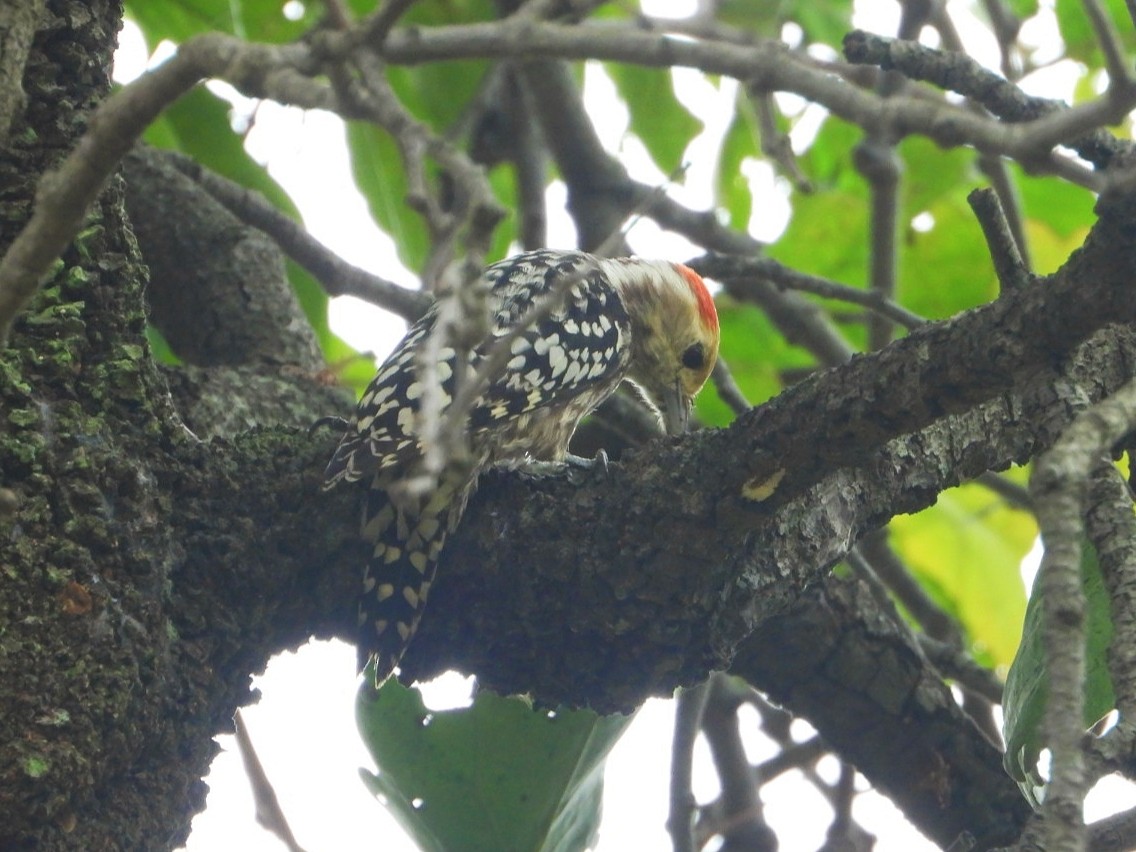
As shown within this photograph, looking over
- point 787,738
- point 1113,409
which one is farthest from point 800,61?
point 787,738

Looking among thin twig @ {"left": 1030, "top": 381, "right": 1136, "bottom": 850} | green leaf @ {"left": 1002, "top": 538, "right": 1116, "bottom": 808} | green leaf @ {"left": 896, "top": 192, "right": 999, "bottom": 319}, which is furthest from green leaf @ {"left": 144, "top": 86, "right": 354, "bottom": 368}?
thin twig @ {"left": 1030, "top": 381, "right": 1136, "bottom": 850}

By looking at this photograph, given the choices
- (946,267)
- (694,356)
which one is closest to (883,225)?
(946,267)

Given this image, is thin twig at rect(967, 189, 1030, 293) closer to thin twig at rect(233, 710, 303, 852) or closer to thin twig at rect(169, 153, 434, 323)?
thin twig at rect(233, 710, 303, 852)

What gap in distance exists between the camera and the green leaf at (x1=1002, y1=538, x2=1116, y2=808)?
2.62 meters

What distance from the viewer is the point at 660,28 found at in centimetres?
335

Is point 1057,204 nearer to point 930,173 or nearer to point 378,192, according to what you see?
point 930,173

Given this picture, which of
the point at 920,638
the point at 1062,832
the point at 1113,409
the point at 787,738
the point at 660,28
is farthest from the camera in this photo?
the point at 787,738

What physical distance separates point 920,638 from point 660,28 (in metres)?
1.84

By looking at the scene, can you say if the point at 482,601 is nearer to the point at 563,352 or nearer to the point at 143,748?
the point at 143,748

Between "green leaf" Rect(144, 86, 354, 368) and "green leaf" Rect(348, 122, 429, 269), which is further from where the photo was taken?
"green leaf" Rect(144, 86, 354, 368)

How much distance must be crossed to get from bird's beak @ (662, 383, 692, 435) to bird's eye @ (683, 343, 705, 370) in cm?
12

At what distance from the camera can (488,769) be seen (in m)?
3.14

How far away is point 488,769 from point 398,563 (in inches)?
20.9

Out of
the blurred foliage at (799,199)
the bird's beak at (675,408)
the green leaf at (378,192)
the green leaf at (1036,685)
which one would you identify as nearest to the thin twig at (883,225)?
the blurred foliage at (799,199)
